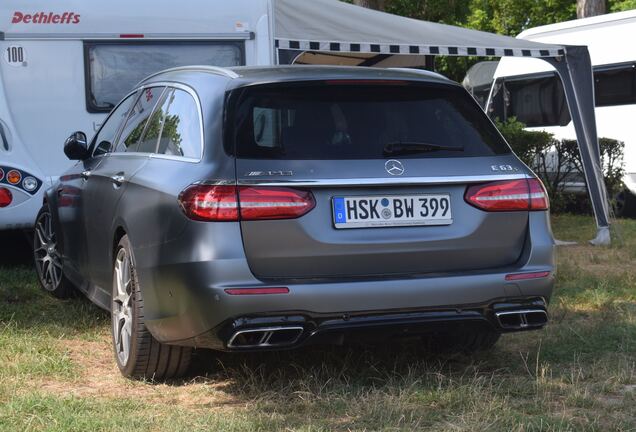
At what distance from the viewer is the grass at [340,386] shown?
14.3 feet

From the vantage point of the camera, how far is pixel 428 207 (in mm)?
4672

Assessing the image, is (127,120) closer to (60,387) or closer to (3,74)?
(60,387)

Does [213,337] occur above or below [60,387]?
above

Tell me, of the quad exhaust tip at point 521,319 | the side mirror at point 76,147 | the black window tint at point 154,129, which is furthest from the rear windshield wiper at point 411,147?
the side mirror at point 76,147

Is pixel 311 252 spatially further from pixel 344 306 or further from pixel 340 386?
pixel 340 386

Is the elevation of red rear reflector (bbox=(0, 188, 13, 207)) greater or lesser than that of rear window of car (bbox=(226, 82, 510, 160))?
lesser

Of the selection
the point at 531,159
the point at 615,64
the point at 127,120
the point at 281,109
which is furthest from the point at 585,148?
the point at 281,109

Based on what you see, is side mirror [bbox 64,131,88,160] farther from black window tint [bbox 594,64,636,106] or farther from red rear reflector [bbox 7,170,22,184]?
black window tint [bbox 594,64,636,106]

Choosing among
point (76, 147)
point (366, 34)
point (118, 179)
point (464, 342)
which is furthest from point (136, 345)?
point (366, 34)

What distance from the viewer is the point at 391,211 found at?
461cm

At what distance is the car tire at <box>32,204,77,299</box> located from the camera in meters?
7.47

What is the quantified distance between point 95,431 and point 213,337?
2.06ft

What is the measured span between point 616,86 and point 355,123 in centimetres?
1093

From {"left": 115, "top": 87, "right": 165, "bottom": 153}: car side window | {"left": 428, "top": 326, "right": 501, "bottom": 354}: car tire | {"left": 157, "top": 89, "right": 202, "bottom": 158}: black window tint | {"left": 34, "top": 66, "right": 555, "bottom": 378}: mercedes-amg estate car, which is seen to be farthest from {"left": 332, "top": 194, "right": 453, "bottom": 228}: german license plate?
{"left": 115, "top": 87, "right": 165, "bottom": 153}: car side window
